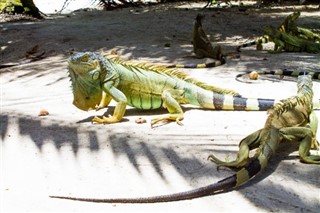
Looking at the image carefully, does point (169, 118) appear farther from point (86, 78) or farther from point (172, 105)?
point (86, 78)

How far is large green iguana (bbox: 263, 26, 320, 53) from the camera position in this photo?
8.15 meters

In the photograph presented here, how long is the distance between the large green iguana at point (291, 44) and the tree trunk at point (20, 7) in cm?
748

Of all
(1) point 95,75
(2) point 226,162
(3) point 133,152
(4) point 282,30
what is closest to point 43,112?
(1) point 95,75

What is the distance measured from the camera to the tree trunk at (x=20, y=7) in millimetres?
13727

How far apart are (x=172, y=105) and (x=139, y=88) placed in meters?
0.40

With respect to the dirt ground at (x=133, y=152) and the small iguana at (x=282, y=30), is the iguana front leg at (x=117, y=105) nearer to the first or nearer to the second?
the dirt ground at (x=133, y=152)

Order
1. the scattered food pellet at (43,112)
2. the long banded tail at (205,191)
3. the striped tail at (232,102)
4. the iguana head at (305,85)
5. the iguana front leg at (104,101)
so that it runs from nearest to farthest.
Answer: the long banded tail at (205,191), the iguana head at (305,85), the striped tail at (232,102), the scattered food pellet at (43,112), the iguana front leg at (104,101)

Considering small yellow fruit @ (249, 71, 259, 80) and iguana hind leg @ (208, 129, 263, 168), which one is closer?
iguana hind leg @ (208, 129, 263, 168)

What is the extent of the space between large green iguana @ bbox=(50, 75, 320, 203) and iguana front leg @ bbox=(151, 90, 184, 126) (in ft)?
3.34

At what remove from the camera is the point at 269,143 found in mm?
3354

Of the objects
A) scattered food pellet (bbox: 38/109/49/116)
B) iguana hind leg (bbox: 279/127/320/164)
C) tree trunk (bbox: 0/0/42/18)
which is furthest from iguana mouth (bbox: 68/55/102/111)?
Result: tree trunk (bbox: 0/0/42/18)

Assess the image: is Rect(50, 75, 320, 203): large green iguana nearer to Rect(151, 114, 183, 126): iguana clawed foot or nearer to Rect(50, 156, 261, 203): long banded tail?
Rect(50, 156, 261, 203): long banded tail

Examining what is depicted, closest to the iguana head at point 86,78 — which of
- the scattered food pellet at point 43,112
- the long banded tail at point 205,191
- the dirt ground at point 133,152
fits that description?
the dirt ground at point 133,152

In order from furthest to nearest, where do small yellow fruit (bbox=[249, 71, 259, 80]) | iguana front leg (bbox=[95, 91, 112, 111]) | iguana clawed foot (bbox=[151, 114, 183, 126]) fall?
1. small yellow fruit (bbox=[249, 71, 259, 80])
2. iguana front leg (bbox=[95, 91, 112, 111])
3. iguana clawed foot (bbox=[151, 114, 183, 126])
